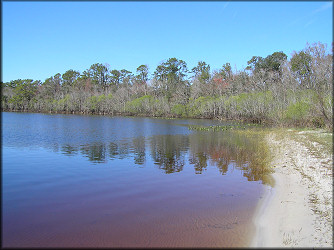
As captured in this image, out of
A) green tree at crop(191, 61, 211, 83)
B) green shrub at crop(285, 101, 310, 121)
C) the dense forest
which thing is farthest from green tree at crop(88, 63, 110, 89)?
green shrub at crop(285, 101, 310, 121)

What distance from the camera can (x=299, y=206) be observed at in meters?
8.48

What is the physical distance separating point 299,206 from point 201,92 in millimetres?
82621

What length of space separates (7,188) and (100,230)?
19.6 ft

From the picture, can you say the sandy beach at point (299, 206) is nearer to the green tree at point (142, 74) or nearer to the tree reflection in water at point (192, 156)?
the tree reflection in water at point (192, 156)

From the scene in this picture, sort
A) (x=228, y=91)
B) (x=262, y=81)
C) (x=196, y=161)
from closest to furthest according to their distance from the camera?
(x=196, y=161) < (x=262, y=81) < (x=228, y=91)

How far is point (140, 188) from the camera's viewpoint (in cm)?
1098

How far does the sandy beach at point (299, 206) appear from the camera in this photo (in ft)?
21.2

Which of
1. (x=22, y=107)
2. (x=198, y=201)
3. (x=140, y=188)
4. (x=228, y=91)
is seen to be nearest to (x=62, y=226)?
(x=140, y=188)

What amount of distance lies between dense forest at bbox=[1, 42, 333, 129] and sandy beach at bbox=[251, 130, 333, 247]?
11494 mm

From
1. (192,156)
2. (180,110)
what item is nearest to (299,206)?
(192,156)

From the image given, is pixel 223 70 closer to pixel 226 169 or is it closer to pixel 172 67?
pixel 172 67

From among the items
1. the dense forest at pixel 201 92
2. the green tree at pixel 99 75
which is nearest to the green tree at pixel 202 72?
the dense forest at pixel 201 92

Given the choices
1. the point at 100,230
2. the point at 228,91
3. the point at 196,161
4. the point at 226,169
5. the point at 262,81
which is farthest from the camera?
the point at 228,91

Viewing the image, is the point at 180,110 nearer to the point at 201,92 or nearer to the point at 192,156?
the point at 201,92
